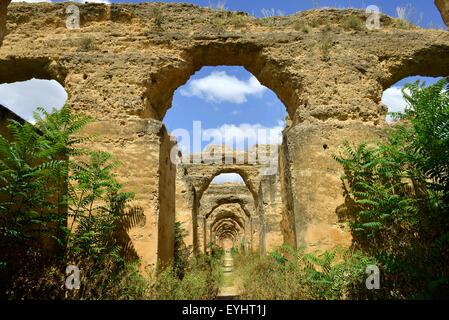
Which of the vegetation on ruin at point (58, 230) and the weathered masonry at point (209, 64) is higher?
the weathered masonry at point (209, 64)

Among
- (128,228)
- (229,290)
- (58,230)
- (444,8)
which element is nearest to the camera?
(444,8)

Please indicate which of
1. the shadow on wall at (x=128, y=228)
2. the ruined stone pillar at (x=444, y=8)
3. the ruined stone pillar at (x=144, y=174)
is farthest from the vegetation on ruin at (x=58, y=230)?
the ruined stone pillar at (x=444, y=8)

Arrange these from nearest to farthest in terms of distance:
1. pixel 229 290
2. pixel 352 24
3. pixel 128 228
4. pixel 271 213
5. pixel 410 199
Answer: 1. pixel 410 199
2. pixel 128 228
3. pixel 352 24
4. pixel 229 290
5. pixel 271 213

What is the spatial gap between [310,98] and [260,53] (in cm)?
141

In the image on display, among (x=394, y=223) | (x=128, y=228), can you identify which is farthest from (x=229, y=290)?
(x=394, y=223)

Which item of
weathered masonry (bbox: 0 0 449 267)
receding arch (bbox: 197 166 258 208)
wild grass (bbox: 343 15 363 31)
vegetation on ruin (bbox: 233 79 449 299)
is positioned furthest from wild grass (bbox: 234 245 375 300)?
receding arch (bbox: 197 166 258 208)

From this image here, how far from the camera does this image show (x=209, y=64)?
253 inches

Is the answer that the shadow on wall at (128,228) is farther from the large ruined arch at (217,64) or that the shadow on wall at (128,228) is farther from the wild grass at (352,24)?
the wild grass at (352,24)

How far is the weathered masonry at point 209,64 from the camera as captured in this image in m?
4.88

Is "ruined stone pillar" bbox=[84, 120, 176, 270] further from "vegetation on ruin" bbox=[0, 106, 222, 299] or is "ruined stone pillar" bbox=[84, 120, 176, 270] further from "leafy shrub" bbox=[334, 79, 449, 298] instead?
"leafy shrub" bbox=[334, 79, 449, 298]

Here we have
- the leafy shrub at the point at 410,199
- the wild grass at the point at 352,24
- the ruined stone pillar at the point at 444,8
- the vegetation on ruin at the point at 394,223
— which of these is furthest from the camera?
the wild grass at the point at 352,24

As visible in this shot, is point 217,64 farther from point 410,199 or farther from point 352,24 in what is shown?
point 410,199

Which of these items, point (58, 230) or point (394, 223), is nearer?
point (58, 230)
